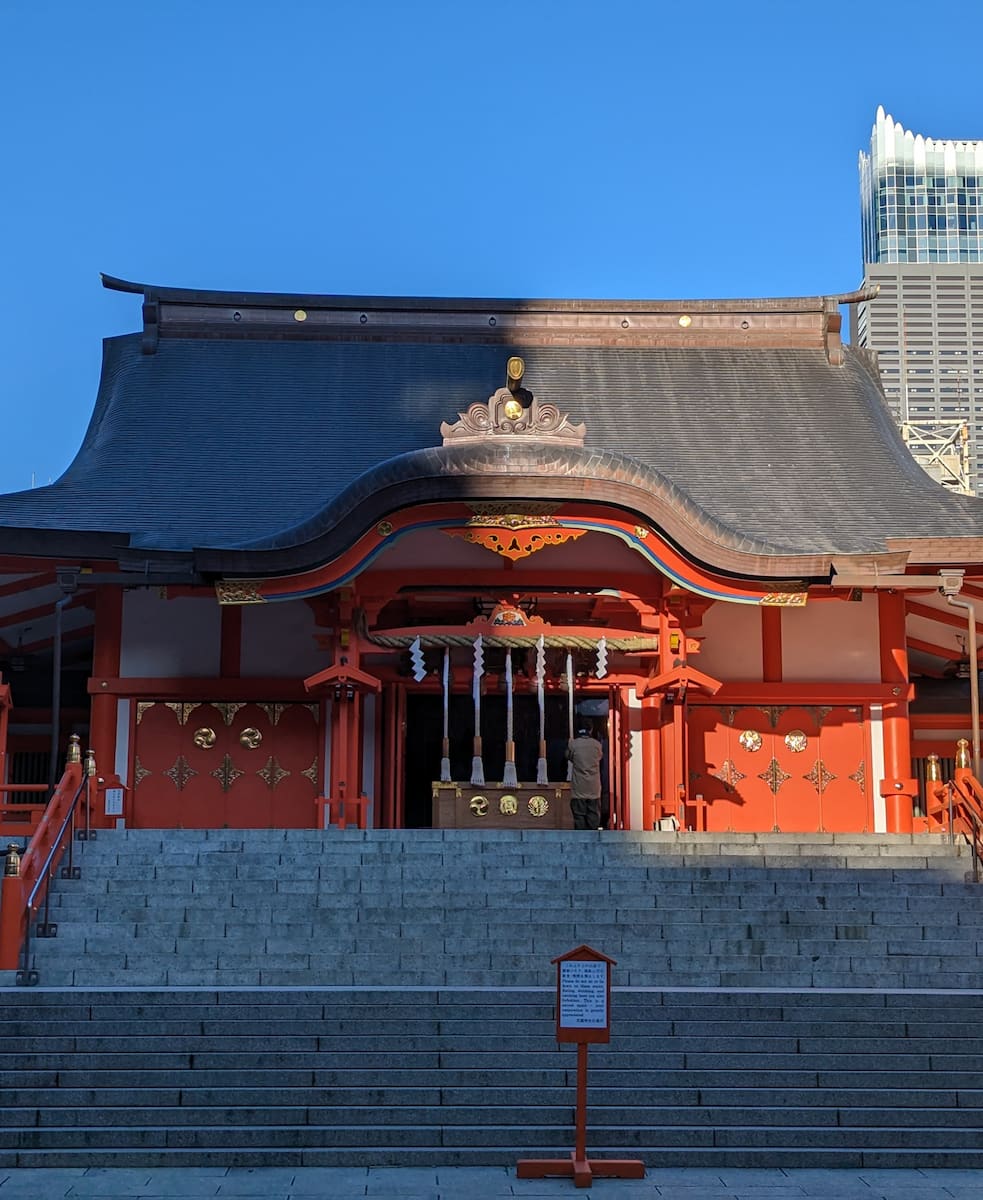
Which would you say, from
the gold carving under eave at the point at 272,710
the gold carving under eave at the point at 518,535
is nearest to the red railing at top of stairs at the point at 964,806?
the gold carving under eave at the point at 518,535

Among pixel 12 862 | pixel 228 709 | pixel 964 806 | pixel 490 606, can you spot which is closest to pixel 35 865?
pixel 12 862

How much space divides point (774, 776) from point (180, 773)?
6.93m

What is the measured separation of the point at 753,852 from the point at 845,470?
8.03 meters

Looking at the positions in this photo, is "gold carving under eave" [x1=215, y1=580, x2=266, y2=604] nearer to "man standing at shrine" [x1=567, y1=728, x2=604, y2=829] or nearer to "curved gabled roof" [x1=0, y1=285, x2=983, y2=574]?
"curved gabled roof" [x1=0, y1=285, x2=983, y2=574]

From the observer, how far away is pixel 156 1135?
382 inches

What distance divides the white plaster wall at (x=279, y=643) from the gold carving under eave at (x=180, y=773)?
1.26 meters

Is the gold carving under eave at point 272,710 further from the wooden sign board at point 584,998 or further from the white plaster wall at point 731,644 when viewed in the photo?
the wooden sign board at point 584,998

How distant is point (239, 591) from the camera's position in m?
17.4

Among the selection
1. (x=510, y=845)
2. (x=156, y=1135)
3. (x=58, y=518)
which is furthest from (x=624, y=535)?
(x=156, y=1135)

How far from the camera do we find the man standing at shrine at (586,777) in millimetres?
16578

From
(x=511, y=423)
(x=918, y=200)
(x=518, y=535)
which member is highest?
(x=918, y=200)

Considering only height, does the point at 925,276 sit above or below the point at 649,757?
above

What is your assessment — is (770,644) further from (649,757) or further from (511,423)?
(511,423)

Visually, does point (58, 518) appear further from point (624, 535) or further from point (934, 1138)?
point (934, 1138)
